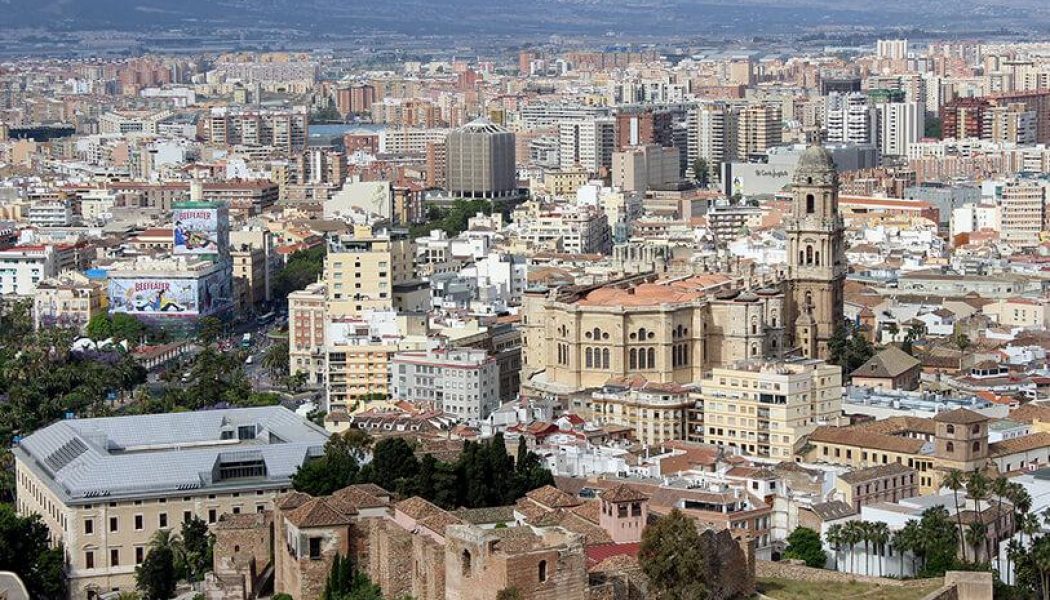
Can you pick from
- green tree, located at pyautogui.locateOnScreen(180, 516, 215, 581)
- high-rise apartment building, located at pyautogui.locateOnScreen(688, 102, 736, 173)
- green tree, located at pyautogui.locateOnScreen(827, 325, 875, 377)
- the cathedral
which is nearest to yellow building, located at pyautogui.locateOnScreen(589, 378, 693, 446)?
the cathedral

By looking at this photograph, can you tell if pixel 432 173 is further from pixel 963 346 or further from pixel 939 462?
pixel 939 462

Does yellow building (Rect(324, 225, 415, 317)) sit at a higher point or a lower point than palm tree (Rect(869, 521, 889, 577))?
higher

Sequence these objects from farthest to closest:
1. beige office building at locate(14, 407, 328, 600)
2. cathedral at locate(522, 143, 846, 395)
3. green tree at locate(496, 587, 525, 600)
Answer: cathedral at locate(522, 143, 846, 395), beige office building at locate(14, 407, 328, 600), green tree at locate(496, 587, 525, 600)

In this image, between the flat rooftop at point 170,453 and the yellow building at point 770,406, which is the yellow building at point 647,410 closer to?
the yellow building at point 770,406

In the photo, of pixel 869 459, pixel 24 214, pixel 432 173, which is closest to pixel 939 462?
pixel 869 459

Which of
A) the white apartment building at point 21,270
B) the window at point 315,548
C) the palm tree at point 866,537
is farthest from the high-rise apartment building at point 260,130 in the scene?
the window at point 315,548

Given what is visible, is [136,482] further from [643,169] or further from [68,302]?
[643,169]

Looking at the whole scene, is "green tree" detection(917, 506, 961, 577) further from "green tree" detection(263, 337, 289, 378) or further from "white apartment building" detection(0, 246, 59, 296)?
"white apartment building" detection(0, 246, 59, 296)
